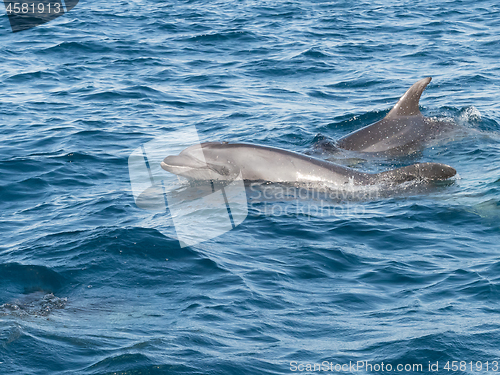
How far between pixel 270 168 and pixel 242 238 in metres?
2.39

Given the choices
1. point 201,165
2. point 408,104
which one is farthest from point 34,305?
point 408,104

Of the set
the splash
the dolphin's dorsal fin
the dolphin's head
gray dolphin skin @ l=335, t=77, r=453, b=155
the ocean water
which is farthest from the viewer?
the dolphin's dorsal fin

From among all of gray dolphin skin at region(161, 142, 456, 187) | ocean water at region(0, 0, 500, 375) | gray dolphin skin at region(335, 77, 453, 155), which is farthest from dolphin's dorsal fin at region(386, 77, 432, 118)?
gray dolphin skin at region(161, 142, 456, 187)

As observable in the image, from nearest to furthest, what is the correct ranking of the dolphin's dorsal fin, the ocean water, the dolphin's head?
the ocean water
the dolphin's head
the dolphin's dorsal fin

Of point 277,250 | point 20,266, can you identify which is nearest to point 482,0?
point 277,250

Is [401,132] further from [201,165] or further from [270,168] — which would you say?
[201,165]

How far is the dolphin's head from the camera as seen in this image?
41.1 feet

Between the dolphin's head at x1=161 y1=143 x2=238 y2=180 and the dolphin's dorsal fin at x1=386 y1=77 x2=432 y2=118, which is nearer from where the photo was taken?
the dolphin's head at x1=161 y1=143 x2=238 y2=180

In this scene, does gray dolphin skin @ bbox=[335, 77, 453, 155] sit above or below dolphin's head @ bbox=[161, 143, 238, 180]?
below

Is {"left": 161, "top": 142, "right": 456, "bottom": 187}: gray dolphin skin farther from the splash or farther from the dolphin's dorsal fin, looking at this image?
the splash

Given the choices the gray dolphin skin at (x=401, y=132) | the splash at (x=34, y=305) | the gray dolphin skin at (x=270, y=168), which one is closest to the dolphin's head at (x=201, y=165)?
the gray dolphin skin at (x=270, y=168)

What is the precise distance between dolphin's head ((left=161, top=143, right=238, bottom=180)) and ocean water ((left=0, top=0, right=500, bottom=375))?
49.1 inches

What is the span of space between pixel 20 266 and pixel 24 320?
192 centimetres

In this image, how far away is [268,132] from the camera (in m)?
17.2
